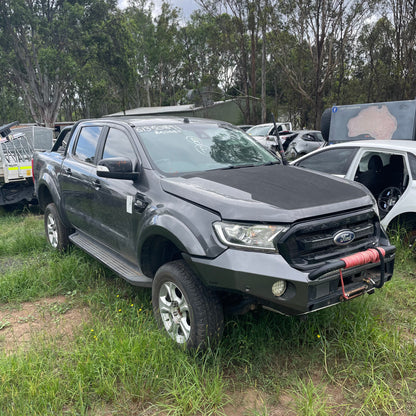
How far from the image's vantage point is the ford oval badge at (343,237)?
2684mm

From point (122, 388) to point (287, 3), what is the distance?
61.7 feet

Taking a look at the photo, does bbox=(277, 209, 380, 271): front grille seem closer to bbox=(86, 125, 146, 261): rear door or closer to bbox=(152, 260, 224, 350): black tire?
bbox=(152, 260, 224, 350): black tire

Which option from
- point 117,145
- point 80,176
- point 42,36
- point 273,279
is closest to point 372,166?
point 117,145

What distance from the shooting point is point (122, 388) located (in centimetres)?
264

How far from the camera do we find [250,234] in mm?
2535

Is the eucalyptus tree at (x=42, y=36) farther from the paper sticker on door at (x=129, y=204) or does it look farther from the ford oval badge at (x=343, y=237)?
the ford oval badge at (x=343, y=237)

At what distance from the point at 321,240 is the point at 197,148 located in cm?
156

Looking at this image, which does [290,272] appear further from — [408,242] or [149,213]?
[408,242]

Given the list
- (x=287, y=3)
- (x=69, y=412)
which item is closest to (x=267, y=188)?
(x=69, y=412)

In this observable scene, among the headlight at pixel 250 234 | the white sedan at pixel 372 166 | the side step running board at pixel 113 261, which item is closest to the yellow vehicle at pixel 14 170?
the side step running board at pixel 113 261

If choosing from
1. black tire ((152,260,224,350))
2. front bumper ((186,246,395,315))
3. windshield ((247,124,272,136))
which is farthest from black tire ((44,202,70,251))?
windshield ((247,124,272,136))

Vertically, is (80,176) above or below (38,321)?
above

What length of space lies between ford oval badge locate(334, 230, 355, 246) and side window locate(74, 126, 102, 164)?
264cm

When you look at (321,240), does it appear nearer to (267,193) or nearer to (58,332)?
(267,193)
